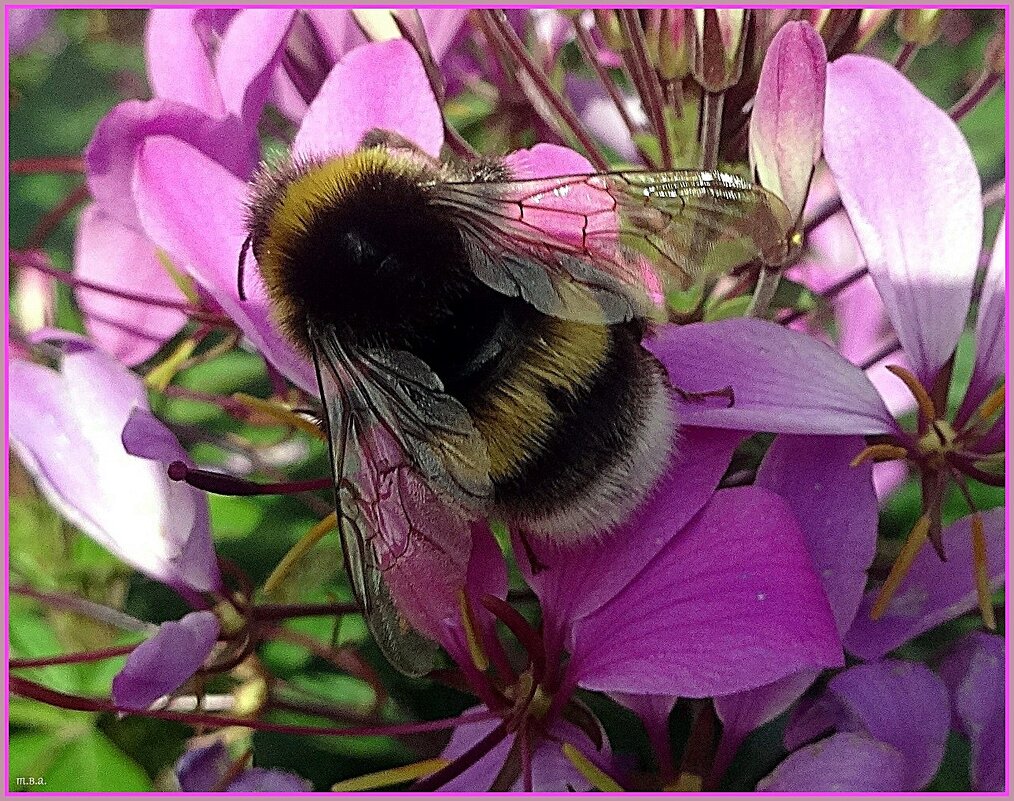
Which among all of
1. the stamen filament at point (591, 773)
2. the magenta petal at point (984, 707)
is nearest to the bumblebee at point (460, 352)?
the stamen filament at point (591, 773)

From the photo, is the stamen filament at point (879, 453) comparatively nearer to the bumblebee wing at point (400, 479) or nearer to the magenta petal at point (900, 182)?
the magenta petal at point (900, 182)

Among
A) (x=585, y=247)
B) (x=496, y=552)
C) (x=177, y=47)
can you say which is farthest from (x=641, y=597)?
(x=177, y=47)

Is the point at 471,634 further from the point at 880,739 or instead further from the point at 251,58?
the point at 251,58

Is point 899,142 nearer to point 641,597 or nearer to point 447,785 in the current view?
point 641,597

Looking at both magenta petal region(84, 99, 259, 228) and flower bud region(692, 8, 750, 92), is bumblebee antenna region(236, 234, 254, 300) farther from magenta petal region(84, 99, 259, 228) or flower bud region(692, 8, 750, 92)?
flower bud region(692, 8, 750, 92)

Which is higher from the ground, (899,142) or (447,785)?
(899,142)

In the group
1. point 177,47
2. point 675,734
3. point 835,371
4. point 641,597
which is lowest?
point 675,734
